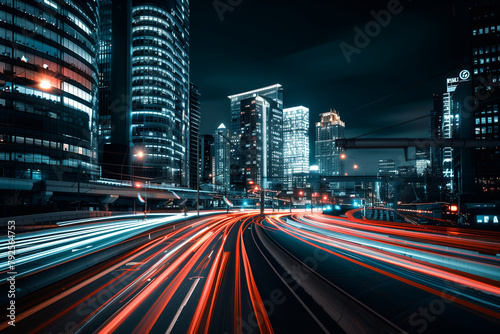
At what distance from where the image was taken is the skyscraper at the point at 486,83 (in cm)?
10306

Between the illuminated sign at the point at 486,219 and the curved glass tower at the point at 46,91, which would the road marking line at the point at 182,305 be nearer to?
the illuminated sign at the point at 486,219

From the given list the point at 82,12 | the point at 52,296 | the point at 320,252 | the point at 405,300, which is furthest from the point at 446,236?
the point at 82,12

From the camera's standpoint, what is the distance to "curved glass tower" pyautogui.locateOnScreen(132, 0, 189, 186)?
413ft

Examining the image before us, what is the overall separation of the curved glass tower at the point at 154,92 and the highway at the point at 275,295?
109 meters

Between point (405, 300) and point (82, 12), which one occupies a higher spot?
point (82, 12)

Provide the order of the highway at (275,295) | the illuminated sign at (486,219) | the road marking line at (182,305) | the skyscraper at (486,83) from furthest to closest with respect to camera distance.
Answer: the skyscraper at (486,83) → the illuminated sign at (486,219) → the highway at (275,295) → the road marking line at (182,305)

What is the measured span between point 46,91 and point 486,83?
5435 inches

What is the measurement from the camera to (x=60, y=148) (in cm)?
6994

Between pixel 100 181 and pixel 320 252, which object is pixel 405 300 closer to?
pixel 320 252

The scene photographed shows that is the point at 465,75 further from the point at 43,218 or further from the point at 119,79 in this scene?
the point at 119,79

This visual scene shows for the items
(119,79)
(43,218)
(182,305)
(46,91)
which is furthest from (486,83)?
(119,79)

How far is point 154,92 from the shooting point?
12781 cm

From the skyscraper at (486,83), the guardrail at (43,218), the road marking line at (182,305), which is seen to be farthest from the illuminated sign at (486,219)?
the skyscraper at (486,83)

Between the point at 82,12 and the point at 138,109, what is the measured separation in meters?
50.2
